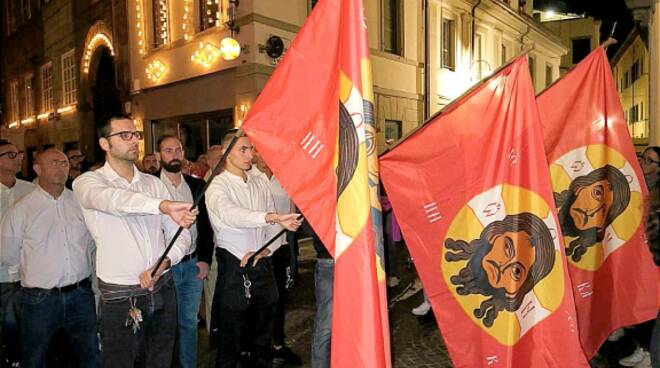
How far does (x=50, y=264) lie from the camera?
12.1 feet

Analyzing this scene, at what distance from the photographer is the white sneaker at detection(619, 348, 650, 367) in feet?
15.1

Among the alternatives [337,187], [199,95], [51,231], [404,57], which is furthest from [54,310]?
[404,57]

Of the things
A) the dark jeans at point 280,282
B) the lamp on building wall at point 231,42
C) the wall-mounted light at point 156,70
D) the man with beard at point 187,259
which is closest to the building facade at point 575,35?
the wall-mounted light at point 156,70

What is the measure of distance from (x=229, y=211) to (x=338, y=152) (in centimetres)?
129

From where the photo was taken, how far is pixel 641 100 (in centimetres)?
3022

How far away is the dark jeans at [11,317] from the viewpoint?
4.10m

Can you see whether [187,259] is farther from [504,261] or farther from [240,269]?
[504,261]

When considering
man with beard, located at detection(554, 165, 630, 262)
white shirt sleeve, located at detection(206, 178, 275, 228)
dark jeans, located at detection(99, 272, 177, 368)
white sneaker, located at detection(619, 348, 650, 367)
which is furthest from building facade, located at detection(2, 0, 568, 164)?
dark jeans, located at detection(99, 272, 177, 368)

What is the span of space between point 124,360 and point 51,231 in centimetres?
121

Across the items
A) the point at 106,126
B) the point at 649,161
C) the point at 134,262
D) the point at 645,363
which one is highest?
the point at 106,126

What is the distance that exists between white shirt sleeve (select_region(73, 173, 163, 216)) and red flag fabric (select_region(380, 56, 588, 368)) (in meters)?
1.46

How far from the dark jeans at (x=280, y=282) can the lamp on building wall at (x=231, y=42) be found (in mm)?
6531

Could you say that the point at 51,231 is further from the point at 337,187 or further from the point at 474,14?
the point at 474,14

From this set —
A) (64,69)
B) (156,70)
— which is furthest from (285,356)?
(64,69)
